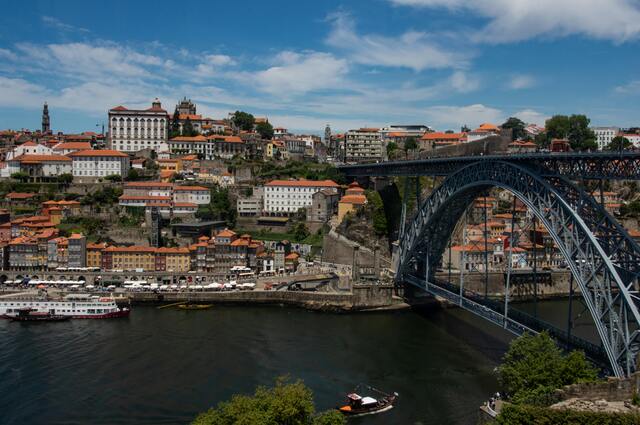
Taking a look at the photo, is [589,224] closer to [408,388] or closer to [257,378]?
[408,388]

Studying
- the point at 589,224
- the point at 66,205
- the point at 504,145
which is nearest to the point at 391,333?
the point at 589,224

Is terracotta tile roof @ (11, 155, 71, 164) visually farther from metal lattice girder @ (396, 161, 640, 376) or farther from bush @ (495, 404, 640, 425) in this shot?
bush @ (495, 404, 640, 425)

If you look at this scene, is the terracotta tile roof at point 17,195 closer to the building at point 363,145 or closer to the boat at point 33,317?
the boat at point 33,317

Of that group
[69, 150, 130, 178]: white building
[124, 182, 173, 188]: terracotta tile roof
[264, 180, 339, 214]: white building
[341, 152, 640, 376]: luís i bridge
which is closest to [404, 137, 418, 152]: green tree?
[264, 180, 339, 214]: white building

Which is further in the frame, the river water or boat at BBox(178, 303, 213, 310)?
boat at BBox(178, 303, 213, 310)

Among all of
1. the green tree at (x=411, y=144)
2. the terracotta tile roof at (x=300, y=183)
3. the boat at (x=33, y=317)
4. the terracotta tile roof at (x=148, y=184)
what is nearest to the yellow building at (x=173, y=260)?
the boat at (x=33, y=317)

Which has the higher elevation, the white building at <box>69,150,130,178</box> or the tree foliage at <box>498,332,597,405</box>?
the white building at <box>69,150,130,178</box>
